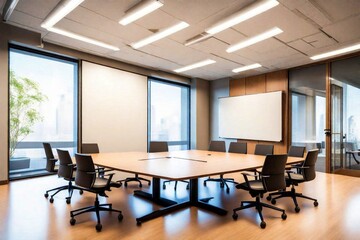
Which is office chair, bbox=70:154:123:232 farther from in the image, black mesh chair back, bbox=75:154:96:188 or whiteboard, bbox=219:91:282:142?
whiteboard, bbox=219:91:282:142

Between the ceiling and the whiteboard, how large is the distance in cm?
152

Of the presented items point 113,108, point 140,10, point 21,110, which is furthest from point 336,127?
point 21,110

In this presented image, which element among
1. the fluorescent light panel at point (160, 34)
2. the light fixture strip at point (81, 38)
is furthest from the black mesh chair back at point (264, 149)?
the light fixture strip at point (81, 38)

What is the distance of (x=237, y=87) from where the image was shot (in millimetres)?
8250

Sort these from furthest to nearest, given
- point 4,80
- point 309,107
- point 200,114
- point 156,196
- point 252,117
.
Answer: point 200,114
point 252,117
point 309,107
point 4,80
point 156,196

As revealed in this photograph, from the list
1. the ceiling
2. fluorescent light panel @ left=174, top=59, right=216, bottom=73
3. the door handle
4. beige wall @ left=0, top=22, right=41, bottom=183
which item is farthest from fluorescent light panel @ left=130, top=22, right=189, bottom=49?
the door handle

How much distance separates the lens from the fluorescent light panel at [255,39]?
14.2 ft

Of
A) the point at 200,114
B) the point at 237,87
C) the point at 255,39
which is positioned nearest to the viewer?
the point at 255,39

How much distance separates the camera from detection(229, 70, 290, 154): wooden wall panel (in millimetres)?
7059

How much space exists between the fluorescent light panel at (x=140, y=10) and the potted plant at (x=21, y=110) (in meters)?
2.88

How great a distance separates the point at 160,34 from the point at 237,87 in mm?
4522

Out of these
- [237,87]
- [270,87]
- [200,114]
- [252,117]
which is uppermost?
[237,87]

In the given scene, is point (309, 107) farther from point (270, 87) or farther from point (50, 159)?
point (50, 159)

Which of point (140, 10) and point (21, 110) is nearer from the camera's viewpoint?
point (140, 10)
